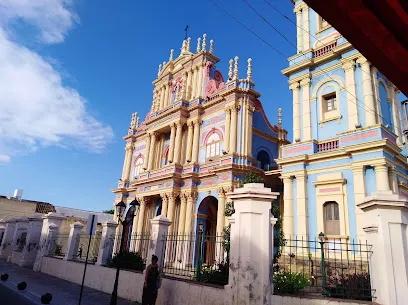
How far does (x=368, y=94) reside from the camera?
12.7 m

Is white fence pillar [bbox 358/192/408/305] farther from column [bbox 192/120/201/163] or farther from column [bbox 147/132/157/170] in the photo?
column [bbox 147/132/157/170]

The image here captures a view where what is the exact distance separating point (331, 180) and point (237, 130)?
827 cm

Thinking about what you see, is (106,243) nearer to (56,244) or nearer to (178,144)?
(56,244)

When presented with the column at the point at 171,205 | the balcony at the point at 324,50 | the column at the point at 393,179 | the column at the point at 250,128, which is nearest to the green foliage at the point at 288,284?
the column at the point at 393,179

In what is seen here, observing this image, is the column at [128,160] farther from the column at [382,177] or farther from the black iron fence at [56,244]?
the column at [382,177]

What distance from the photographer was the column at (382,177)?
11195mm

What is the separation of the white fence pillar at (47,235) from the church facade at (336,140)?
485 inches

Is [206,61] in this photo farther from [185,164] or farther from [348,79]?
[348,79]

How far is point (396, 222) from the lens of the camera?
586 cm

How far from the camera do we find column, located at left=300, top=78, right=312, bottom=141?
1420cm

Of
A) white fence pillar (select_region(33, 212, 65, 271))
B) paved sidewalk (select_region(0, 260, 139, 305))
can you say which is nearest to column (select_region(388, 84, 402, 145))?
paved sidewalk (select_region(0, 260, 139, 305))

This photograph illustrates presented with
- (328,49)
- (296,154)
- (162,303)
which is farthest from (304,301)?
(328,49)

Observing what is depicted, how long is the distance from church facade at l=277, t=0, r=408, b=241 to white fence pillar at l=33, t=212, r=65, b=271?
1232cm

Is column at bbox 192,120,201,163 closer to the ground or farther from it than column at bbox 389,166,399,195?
farther from it
